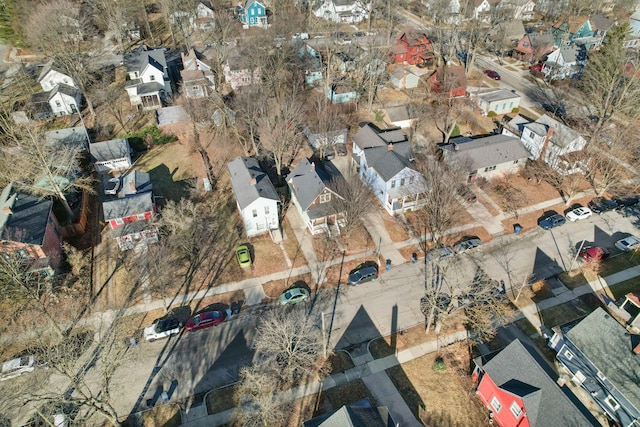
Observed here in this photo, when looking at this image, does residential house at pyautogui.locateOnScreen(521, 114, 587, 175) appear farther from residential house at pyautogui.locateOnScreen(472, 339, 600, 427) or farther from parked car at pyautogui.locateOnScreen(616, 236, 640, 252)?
residential house at pyautogui.locateOnScreen(472, 339, 600, 427)

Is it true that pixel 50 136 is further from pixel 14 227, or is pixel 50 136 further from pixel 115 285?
pixel 115 285

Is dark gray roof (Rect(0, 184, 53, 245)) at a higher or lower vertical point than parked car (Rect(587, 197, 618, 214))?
higher

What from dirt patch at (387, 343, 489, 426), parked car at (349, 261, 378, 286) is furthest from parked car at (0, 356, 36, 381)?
dirt patch at (387, 343, 489, 426)

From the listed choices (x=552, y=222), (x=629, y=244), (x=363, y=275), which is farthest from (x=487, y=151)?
(x=363, y=275)

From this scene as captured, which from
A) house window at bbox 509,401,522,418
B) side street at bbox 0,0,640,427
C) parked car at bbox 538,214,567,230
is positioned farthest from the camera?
parked car at bbox 538,214,567,230

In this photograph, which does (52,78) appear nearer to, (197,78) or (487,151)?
(197,78)

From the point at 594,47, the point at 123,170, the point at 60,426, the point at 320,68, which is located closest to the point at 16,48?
the point at 123,170
